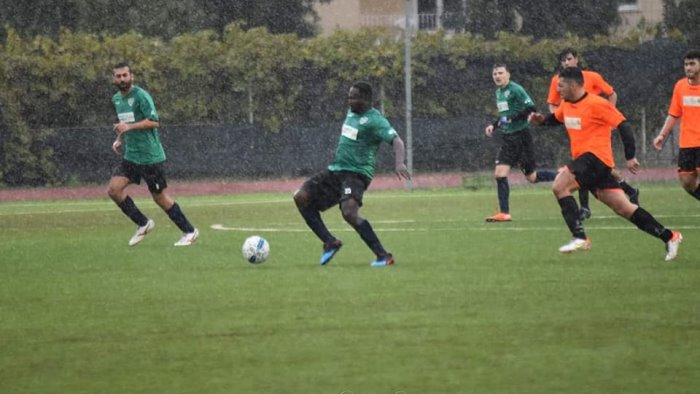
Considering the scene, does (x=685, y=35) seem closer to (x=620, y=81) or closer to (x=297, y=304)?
(x=620, y=81)

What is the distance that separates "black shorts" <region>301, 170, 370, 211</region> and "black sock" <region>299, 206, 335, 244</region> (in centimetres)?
7

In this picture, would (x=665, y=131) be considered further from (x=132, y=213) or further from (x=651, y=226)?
(x=132, y=213)

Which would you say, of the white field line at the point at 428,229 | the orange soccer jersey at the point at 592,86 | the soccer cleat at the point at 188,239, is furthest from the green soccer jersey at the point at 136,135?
the orange soccer jersey at the point at 592,86

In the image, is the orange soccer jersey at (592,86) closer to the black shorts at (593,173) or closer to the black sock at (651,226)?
the black shorts at (593,173)

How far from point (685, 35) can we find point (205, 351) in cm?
2997

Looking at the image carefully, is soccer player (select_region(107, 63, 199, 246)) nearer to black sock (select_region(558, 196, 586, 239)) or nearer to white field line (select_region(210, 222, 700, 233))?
white field line (select_region(210, 222, 700, 233))

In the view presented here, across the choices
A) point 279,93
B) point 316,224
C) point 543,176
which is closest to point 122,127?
point 316,224

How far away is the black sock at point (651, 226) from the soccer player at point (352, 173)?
232cm

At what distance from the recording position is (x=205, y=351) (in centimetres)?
845

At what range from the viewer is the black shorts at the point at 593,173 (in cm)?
1362

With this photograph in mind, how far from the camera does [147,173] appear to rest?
54.2 feet

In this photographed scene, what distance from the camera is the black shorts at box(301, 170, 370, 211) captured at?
13516mm

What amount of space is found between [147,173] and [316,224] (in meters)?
3.48

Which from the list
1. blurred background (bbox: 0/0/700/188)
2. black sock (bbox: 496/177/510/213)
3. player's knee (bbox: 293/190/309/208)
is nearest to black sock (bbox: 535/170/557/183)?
black sock (bbox: 496/177/510/213)
